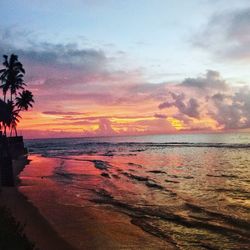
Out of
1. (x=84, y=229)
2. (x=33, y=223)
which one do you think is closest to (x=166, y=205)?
(x=84, y=229)

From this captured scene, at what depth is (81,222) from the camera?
52.5 feet

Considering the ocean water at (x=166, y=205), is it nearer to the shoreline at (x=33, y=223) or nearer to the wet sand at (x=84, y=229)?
the wet sand at (x=84, y=229)

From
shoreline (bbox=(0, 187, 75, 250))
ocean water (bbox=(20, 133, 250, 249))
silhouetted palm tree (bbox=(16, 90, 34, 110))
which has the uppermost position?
silhouetted palm tree (bbox=(16, 90, 34, 110))

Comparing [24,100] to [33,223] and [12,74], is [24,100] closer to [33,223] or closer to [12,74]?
[12,74]

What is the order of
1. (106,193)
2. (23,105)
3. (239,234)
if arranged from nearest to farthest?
(239,234) < (106,193) < (23,105)

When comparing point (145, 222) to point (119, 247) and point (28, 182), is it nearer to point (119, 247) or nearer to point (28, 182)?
point (119, 247)

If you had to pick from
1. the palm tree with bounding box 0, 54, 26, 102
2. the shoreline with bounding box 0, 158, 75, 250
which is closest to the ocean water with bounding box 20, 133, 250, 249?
the shoreline with bounding box 0, 158, 75, 250

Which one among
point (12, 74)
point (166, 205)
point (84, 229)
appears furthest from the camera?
point (12, 74)

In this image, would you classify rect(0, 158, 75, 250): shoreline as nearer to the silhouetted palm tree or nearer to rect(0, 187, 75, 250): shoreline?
rect(0, 187, 75, 250): shoreline

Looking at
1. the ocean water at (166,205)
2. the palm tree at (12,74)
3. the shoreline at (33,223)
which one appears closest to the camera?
the shoreline at (33,223)

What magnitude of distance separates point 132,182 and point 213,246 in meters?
17.2

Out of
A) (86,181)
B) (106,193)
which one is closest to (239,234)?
(106,193)

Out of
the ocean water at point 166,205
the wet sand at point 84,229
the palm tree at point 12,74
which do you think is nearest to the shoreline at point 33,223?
the wet sand at point 84,229

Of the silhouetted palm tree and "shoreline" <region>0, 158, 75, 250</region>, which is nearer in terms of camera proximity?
"shoreline" <region>0, 158, 75, 250</region>
